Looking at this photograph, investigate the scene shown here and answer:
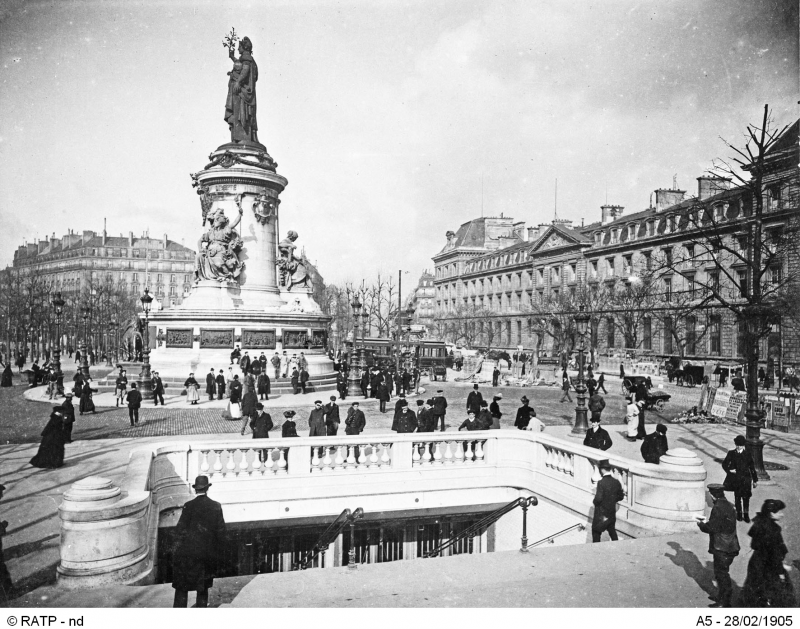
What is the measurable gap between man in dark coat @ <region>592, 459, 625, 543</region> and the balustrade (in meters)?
5.15

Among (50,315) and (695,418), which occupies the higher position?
(50,315)

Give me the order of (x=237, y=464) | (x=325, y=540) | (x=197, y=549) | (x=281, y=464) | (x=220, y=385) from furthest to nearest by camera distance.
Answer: (x=220, y=385)
(x=237, y=464)
(x=281, y=464)
(x=325, y=540)
(x=197, y=549)

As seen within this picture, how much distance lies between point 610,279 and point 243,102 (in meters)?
44.7

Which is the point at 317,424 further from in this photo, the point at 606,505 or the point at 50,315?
the point at 50,315

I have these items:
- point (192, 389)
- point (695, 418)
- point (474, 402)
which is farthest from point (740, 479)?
point (192, 389)

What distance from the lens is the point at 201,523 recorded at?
6.25 m

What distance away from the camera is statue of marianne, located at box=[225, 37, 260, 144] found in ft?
99.3

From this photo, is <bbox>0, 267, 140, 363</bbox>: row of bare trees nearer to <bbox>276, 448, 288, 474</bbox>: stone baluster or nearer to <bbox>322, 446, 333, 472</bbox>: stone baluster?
<bbox>276, 448, 288, 474</bbox>: stone baluster

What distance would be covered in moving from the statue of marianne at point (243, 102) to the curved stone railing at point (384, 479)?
75.5ft

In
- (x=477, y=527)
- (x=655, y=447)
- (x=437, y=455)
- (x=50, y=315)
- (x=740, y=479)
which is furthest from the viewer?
(x=50, y=315)

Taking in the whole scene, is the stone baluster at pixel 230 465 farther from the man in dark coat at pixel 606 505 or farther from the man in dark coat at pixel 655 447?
the man in dark coat at pixel 655 447

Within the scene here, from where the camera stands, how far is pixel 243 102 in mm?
30828
